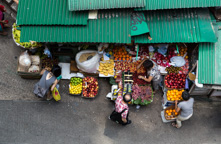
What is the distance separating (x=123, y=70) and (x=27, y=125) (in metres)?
4.19

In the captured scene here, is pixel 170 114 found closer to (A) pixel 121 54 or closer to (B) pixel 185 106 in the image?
(B) pixel 185 106

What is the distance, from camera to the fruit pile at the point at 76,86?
23.8ft

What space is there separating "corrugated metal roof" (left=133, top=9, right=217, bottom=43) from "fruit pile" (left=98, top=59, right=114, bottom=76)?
6.04 feet

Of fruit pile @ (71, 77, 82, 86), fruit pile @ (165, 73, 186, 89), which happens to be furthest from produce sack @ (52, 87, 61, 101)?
fruit pile @ (165, 73, 186, 89)

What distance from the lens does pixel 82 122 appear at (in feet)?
23.7

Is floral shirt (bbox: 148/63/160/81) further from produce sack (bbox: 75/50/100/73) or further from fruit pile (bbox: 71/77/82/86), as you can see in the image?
fruit pile (bbox: 71/77/82/86)

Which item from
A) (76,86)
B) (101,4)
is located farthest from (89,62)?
(101,4)

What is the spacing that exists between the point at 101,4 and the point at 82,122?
4360mm

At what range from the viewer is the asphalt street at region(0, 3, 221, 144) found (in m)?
7.06

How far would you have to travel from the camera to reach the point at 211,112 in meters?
7.43

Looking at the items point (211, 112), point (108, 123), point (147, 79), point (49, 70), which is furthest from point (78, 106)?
point (211, 112)

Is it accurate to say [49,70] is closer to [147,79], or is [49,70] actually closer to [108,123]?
[108,123]

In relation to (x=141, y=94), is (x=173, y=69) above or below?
above

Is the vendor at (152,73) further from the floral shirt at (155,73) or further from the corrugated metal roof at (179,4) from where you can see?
the corrugated metal roof at (179,4)
